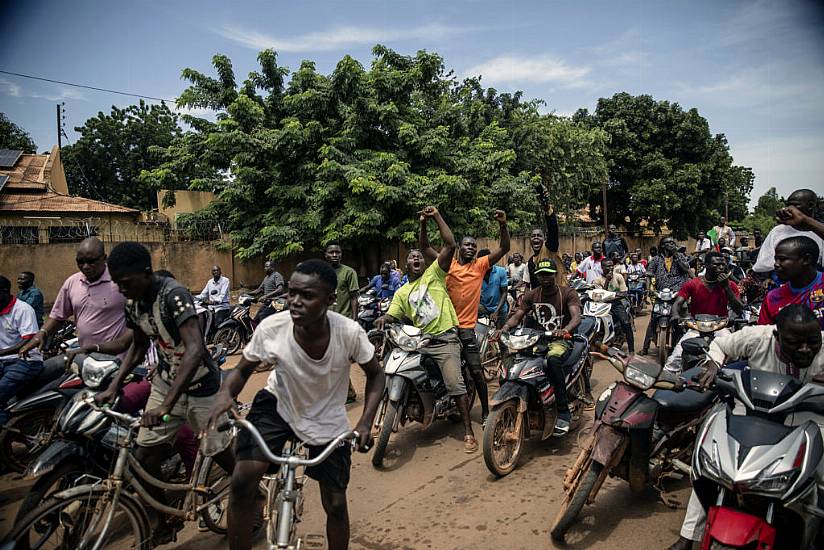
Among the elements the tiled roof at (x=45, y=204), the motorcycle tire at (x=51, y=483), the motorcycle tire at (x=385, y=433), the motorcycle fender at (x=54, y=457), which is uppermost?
the tiled roof at (x=45, y=204)

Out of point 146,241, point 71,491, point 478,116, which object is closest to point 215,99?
point 146,241

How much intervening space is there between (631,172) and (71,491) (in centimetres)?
3054

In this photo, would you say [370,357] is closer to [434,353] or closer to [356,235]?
[434,353]

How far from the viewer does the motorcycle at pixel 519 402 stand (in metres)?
4.43

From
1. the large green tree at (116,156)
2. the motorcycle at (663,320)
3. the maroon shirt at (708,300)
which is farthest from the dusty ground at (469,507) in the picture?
the large green tree at (116,156)

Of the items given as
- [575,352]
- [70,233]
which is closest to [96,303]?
[575,352]

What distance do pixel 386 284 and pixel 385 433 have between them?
616 centimetres

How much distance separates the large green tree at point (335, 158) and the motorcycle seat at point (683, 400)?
37.6ft

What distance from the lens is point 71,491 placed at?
2.73 meters

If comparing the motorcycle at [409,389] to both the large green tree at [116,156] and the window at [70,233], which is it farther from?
the large green tree at [116,156]

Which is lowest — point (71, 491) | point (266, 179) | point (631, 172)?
point (71, 491)

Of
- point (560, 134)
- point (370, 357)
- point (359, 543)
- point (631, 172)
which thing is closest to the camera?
point (370, 357)

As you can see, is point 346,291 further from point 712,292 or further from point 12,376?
point 712,292

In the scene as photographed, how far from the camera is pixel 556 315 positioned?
5516mm
